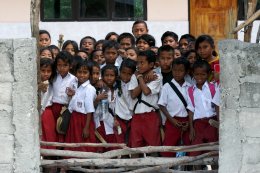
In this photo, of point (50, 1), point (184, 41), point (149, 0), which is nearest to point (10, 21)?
point (50, 1)

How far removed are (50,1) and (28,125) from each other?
23.8 feet

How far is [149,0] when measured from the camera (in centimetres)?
1203

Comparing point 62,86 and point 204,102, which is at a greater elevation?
point 62,86

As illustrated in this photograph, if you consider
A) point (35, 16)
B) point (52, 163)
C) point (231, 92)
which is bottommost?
point (52, 163)

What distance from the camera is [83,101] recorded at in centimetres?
675

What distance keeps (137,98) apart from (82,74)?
1.90 feet

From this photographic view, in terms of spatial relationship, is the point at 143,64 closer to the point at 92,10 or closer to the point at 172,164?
the point at 172,164

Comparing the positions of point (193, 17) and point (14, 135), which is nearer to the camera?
point (14, 135)

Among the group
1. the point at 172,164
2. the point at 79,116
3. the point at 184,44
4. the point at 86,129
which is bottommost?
the point at 172,164

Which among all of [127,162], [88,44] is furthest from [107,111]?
[88,44]

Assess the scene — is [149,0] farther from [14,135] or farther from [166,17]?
[14,135]

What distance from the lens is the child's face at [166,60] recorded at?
6.91m

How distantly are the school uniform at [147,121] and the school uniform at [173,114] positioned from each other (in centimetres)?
8

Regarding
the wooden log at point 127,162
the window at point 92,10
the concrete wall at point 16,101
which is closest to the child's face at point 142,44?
the wooden log at point 127,162
